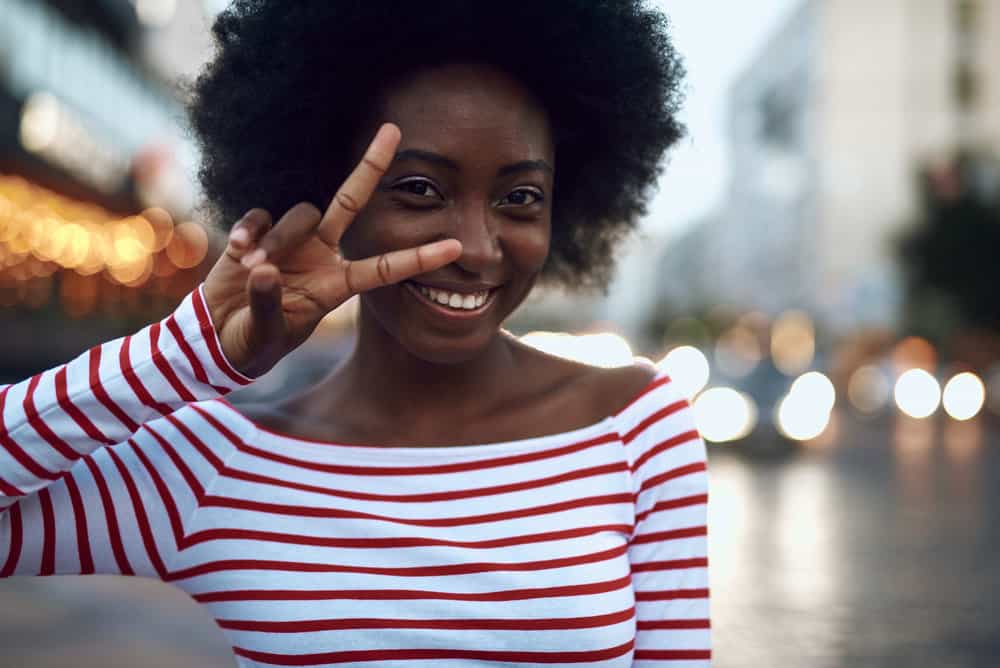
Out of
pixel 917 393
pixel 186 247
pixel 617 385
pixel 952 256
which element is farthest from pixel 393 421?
pixel 952 256

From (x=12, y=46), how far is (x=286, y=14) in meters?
28.4

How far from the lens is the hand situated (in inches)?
68.7

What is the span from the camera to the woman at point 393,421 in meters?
1.79

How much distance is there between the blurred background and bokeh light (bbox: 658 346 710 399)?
0.07 m

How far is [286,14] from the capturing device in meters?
2.11

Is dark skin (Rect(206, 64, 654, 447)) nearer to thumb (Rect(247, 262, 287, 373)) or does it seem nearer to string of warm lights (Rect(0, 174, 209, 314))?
thumb (Rect(247, 262, 287, 373))

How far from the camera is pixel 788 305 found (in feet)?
270

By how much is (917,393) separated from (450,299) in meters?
28.2

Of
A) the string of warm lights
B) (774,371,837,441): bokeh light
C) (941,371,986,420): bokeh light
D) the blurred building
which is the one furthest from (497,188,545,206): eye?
the blurred building

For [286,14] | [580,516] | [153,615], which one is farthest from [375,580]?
[153,615]

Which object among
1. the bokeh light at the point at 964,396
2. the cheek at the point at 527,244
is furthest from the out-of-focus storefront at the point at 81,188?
the cheek at the point at 527,244

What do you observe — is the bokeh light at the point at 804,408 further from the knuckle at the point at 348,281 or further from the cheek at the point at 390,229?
the knuckle at the point at 348,281

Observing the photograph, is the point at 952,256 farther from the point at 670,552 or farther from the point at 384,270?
the point at 384,270

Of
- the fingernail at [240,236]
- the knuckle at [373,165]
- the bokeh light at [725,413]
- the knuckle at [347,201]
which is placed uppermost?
A: the bokeh light at [725,413]
